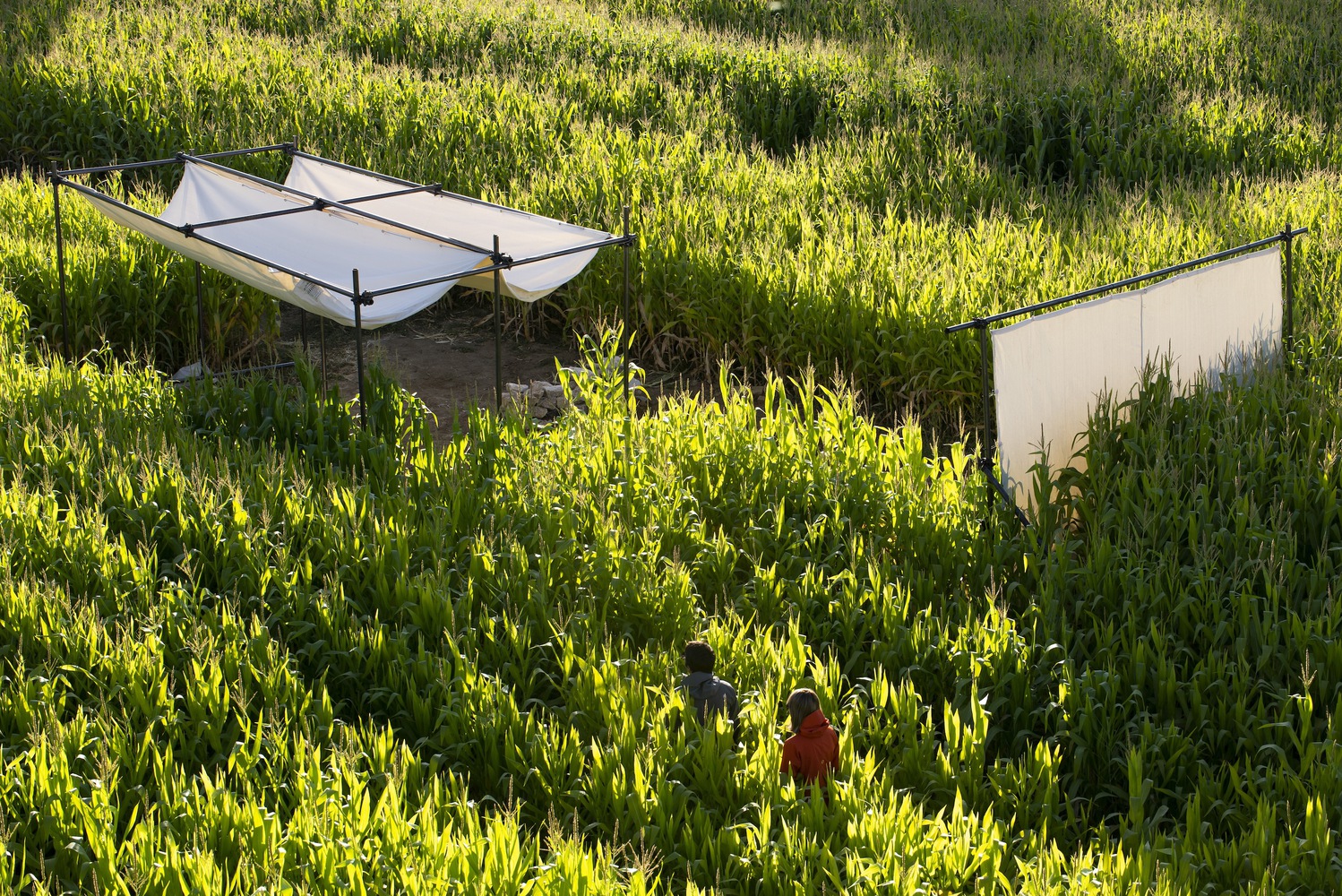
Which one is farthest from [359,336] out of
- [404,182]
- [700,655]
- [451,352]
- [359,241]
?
[451,352]

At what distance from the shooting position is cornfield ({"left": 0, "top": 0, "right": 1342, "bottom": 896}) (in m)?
4.20

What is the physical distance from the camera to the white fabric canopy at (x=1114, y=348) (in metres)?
6.48

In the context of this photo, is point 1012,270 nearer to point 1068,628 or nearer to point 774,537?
point 774,537

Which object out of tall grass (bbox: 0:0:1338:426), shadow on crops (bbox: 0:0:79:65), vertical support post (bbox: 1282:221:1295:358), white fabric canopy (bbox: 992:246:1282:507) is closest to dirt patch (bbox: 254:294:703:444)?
tall grass (bbox: 0:0:1338:426)

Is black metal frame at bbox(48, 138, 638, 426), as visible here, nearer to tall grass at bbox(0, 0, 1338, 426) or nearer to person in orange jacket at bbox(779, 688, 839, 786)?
tall grass at bbox(0, 0, 1338, 426)

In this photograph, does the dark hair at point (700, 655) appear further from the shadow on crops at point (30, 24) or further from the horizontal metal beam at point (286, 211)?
the shadow on crops at point (30, 24)

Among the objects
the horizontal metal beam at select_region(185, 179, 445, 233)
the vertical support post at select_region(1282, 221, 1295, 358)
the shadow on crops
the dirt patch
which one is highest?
the shadow on crops

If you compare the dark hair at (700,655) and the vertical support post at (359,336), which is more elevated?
the vertical support post at (359,336)

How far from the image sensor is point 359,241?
8.52 m

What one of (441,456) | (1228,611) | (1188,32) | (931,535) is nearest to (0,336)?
(441,456)

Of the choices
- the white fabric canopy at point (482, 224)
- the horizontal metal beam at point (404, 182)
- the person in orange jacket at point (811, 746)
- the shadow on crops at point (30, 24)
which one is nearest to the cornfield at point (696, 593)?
the person in orange jacket at point (811, 746)

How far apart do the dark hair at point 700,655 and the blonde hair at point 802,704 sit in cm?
42

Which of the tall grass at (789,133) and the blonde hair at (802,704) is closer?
the blonde hair at (802,704)

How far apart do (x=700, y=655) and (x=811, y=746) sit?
2.08 ft
